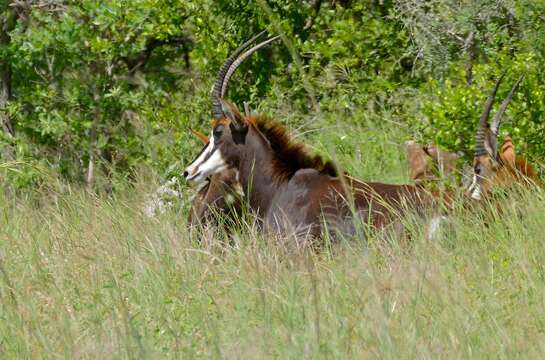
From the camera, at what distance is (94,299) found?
15.7 ft

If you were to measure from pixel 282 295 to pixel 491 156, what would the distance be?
2.99 metres

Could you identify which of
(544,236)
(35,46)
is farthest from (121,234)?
(35,46)

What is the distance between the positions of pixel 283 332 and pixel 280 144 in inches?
142

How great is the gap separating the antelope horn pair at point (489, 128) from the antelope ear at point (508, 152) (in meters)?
0.09

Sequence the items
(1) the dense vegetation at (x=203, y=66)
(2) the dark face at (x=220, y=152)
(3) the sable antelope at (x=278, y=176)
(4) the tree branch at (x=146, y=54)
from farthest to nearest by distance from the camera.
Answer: (4) the tree branch at (x=146, y=54) → (1) the dense vegetation at (x=203, y=66) → (2) the dark face at (x=220, y=152) → (3) the sable antelope at (x=278, y=176)

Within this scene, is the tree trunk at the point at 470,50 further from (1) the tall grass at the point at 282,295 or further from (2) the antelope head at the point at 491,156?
(1) the tall grass at the point at 282,295

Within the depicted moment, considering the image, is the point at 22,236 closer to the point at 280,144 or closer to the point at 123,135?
the point at 280,144

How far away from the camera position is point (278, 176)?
7.47m

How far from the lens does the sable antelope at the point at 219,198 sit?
7.54m

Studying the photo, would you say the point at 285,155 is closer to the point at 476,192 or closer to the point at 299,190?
the point at 299,190

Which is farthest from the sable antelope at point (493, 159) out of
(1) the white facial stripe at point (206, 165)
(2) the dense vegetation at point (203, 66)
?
(1) the white facial stripe at point (206, 165)

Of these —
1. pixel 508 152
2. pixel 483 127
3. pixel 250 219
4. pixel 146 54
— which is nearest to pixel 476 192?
pixel 483 127

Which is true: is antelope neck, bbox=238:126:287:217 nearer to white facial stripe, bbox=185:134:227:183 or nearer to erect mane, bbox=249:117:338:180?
erect mane, bbox=249:117:338:180

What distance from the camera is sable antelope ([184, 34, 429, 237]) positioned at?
6.81 m
